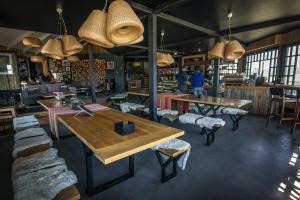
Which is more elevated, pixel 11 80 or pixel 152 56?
pixel 152 56

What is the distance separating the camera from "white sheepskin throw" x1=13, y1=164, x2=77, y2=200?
1.21 metres

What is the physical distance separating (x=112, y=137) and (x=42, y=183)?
2.18 ft

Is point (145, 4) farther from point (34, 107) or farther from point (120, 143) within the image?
point (34, 107)

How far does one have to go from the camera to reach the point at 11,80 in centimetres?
690

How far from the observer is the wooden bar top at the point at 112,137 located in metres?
1.23

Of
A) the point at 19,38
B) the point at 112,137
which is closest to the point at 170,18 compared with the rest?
the point at 112,137

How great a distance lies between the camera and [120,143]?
1.37 meters

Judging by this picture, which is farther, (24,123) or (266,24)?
(266,24)

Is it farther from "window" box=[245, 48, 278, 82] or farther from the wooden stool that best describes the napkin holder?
"window" box=[245, 48, 278, 82]

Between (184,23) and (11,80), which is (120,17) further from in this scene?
(11,80)

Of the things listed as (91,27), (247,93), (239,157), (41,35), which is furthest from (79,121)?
(41,35)

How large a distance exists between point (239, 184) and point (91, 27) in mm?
2591

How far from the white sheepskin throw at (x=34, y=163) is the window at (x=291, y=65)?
24.3 feet

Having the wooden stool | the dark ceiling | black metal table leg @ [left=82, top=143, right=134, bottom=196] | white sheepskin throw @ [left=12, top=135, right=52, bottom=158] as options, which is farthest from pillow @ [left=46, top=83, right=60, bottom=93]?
black metal table leg @ [left=82, top=143, right=134, bottom=196]
